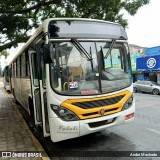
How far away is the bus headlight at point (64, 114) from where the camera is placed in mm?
4867

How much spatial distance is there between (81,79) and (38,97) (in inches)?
65.2

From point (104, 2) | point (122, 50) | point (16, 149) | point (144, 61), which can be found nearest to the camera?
point (16, 149)

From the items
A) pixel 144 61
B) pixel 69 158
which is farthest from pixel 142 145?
pixel 144 61

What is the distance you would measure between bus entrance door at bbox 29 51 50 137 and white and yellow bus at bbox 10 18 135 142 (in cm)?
2

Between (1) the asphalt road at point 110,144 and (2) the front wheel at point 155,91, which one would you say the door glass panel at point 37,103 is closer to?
(1) the asphalt road at point 110,144

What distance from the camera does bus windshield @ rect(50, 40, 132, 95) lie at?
5004 mm

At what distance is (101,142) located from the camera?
19.6 feet

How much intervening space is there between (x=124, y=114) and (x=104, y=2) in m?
5.49

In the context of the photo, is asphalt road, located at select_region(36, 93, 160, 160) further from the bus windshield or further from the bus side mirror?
the bus side mirror

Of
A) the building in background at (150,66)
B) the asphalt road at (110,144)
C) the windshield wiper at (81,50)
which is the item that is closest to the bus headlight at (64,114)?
the asphalt road at (110,144)

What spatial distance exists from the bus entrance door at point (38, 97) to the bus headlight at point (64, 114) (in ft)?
2.02

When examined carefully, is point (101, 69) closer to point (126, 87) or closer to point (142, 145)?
point (126, 87)

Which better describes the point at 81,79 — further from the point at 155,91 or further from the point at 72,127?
the point at 155,91

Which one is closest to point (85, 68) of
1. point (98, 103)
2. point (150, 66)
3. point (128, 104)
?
point (98, 103)
